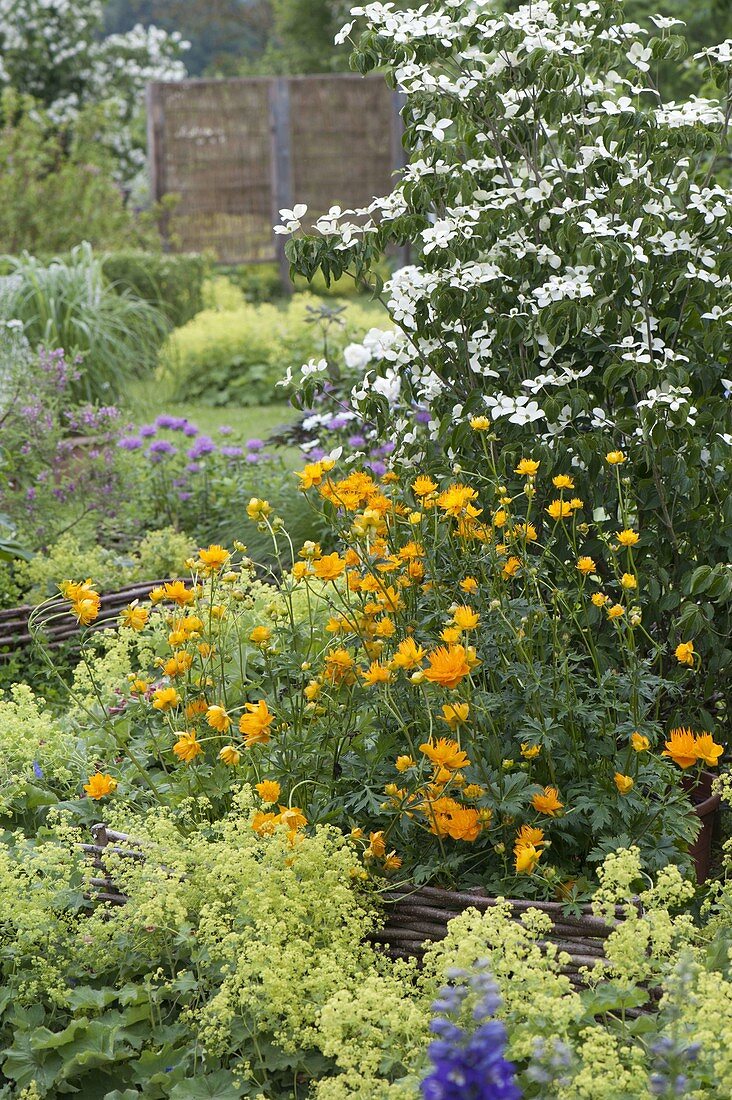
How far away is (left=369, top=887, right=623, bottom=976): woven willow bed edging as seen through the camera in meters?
1.96

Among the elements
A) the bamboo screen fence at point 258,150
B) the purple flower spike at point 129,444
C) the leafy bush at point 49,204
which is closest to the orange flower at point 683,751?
the purple flower spike at point 129,444

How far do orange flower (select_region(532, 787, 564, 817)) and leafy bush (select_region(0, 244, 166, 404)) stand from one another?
14.0 feet

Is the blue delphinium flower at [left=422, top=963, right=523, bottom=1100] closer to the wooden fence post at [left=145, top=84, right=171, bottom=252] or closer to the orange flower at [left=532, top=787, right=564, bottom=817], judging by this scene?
the orange flower at [left=532, top=787, right=564, bottom=817]

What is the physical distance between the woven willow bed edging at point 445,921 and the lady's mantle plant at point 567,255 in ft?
2.35

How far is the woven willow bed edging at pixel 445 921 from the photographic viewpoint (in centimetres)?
196

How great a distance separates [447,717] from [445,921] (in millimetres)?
401

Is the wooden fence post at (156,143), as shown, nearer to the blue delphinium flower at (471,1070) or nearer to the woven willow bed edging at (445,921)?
the woven willow bed edging at (445,921)

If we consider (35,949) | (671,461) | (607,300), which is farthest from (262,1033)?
(607,300)

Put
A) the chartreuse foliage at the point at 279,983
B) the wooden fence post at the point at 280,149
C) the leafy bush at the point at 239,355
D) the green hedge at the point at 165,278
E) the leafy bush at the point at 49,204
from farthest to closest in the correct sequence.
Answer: the wooden fence post at the point at 280,149, the leafy bush at the point at 49,204, the green hedge at the point at 165,278, the leafy bush at the point at 239,355, the chartreuse foliage at the point at 279,983

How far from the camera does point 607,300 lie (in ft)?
8.48

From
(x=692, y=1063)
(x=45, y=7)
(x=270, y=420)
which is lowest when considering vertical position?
(x=270, y=420)

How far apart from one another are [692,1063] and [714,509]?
1323mm

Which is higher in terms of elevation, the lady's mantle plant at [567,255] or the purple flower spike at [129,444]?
the lady's mantle plant at [567,255]

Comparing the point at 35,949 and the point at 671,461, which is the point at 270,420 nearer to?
the point at 671,461
